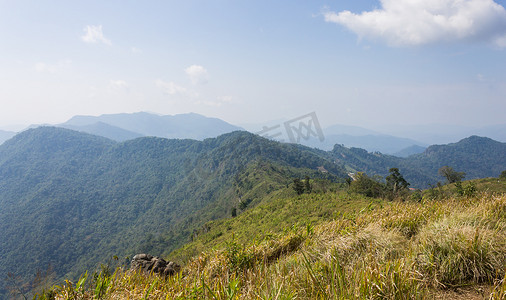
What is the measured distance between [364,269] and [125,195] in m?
166

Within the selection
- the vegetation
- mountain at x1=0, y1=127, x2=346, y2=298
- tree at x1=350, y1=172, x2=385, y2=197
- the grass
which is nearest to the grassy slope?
the grass

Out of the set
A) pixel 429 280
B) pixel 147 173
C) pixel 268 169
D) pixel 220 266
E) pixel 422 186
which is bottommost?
pixel 422 186

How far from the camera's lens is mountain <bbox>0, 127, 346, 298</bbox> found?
294ft

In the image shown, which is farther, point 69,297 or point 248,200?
point 248,200

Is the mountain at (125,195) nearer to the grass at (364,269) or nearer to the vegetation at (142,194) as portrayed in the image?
the vegetation at (142,194)

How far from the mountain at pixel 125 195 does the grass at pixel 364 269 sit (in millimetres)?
60715

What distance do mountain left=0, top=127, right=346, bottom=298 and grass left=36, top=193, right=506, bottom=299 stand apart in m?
60.7

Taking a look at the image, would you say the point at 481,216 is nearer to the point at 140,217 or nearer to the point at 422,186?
the point at 140,217

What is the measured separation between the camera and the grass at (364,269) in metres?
2.80

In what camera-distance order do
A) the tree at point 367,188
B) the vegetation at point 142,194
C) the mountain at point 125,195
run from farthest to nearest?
the mountain at point 125,195 < the vegetation at point 142,194 < the tree at point 367,188

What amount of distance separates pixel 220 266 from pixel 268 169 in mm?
87231

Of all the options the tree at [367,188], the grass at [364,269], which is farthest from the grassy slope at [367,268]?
the tree at [367,188]

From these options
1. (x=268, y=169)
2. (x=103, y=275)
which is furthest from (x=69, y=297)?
(x=268, y=169)

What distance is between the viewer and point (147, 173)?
16675 centimetres
